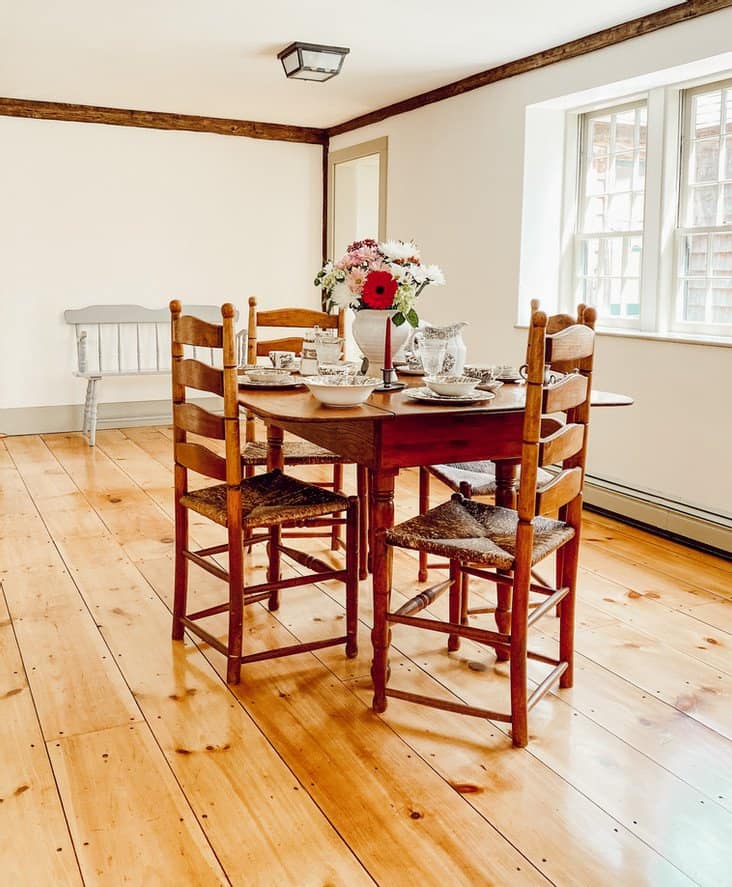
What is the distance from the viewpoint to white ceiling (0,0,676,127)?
158 inches

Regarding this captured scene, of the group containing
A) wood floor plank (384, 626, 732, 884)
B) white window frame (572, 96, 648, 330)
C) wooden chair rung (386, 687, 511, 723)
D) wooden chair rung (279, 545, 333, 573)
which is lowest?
wood floor plank (384, 626, 732, 884)

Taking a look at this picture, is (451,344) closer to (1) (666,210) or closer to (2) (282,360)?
(2) (282,360)

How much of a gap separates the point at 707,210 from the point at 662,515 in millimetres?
1413

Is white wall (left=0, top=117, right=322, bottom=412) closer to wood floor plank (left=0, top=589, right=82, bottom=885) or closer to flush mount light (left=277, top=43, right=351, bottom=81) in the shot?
flush mount light (left=277, top=43, right=351, bottom=81)

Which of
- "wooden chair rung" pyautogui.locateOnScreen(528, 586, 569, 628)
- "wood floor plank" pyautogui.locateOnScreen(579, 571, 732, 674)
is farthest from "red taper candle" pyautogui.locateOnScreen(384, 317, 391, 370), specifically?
"wood floor plank" pyautogui.locateOnScreen(579, 571, 732, 674)

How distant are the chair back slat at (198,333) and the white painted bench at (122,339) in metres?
3.75

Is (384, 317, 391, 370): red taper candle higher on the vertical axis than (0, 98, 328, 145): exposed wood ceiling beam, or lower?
lower


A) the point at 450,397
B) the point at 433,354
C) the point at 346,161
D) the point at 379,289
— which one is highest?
the point at 346,161

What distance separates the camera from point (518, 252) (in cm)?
501

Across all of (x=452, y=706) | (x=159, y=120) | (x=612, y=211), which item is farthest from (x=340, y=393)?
(x=159, y=120)

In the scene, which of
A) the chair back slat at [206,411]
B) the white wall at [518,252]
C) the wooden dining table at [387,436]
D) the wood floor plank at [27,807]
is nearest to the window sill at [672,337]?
the white wall at [518,252]

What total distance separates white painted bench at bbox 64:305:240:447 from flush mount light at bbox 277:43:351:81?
2.32m

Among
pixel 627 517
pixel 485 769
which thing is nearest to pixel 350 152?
pixel 627 517

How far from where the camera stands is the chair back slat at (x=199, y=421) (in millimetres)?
2553
